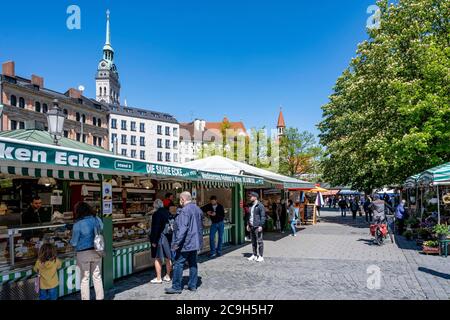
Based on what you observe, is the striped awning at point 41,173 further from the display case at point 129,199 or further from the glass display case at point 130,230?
the display case at point 129,199

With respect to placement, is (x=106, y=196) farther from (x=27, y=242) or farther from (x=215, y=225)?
(x=215, y=225)

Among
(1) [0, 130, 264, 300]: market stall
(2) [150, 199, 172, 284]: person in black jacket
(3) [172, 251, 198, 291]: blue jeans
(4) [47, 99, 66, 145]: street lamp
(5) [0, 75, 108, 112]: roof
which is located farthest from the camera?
(5) [0, 75, 108, 112]: roof

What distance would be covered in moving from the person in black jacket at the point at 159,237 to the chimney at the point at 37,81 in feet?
165

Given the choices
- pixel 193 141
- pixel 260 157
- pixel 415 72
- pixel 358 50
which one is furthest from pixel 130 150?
pixel 415 72

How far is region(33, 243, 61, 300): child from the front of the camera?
18.8 ft

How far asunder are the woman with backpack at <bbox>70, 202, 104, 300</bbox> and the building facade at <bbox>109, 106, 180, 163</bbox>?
65.3 meters

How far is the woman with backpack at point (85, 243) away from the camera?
5711 millimetres

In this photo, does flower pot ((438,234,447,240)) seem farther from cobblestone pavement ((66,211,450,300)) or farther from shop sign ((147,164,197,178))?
shop sign ((147,164,197,178))

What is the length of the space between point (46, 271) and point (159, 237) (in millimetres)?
2558

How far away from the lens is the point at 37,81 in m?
51.7

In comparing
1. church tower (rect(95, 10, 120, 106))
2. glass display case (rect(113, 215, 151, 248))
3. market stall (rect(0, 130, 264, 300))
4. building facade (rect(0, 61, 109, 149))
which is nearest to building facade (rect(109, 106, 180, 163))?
building facade (rect(0, 61, 109, 149))

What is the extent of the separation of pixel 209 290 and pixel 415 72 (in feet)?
59.7

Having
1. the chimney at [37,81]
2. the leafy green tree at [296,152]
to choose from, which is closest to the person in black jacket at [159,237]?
the leafy green tree at [296,152]

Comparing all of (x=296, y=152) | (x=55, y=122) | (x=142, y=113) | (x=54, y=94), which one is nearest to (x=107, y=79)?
(x=142, y=113)
